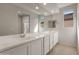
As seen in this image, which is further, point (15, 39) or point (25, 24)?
point (25, 24)

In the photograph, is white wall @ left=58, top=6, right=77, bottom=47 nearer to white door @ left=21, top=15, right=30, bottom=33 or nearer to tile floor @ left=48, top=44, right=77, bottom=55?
tile floor @ left=48, top=44, right=77, bottom=55

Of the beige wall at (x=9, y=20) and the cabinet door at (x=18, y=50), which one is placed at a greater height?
the beige wall at (x=9, y=20)

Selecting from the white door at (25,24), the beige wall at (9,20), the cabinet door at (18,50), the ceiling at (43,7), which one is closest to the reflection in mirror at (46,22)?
the ceiling at (43,7)

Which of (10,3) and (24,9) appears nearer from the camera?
(10,3)

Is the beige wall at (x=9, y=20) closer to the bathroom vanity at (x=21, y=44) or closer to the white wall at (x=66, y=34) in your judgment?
the bathroom vanity at (x=21, y=44)

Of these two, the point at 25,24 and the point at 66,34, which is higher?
the point at 25,24

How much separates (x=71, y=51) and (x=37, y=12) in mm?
767

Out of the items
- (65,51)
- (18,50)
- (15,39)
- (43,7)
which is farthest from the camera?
(43,7)

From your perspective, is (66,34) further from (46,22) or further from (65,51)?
(46,22)

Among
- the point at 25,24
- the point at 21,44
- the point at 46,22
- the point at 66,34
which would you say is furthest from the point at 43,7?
the point at 21,44

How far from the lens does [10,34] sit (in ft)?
3.99

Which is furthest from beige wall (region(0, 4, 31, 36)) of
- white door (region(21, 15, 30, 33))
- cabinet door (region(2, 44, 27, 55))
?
cabinet door (region(2, 44, 27, 55))
